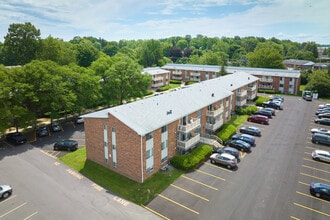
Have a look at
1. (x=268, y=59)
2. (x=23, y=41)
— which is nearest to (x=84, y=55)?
(x=23, y=41)

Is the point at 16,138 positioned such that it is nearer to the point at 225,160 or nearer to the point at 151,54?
the point at 225,160

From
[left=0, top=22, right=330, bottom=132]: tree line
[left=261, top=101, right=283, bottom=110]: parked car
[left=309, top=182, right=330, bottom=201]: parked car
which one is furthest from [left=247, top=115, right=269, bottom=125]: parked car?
[left=0, top=22, right=330, bottom=132]: tree line

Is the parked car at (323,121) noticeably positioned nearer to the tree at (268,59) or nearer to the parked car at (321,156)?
the parked car at (321,156)

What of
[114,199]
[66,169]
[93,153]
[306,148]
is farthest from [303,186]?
[66,169]

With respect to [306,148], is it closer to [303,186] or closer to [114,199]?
[303,186]

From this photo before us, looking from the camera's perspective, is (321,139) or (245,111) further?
(245,111)
